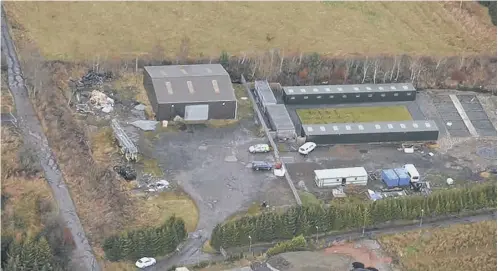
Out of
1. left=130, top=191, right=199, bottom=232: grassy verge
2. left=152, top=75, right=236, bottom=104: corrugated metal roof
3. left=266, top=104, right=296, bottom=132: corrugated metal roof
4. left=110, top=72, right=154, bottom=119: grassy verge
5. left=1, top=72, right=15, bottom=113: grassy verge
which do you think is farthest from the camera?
left=110, top=72, right=154, bottom=119: grassy verge

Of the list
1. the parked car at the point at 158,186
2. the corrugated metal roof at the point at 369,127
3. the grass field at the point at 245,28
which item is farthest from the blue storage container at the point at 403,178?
the grass field at the point at 245,28

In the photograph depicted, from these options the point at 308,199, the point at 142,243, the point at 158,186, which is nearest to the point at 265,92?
the point at 308,199

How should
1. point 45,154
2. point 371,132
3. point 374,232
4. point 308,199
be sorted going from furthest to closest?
point 371,132 < point 45,154 < point 308,199 < point 374,232

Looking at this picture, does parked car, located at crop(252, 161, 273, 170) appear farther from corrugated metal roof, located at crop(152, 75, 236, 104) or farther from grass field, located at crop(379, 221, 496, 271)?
grass field, located at crop(379, 221, 496, 271)

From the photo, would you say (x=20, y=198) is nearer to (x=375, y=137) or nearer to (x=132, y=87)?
(x=132, y=87)

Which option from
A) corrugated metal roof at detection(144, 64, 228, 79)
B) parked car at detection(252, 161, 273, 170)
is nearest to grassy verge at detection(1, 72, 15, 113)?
corrugated metal roof at detection(144, 64, 228, 79)

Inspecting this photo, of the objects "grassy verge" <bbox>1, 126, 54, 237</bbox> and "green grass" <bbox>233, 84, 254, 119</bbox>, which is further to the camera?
"green grass" <bbox>233, 84, 254, 119</bbox>

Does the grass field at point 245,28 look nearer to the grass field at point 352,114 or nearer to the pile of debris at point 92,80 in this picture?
the pile of debris at point 92,80
